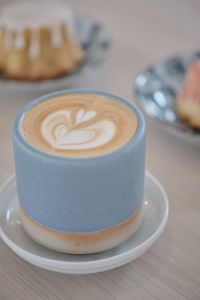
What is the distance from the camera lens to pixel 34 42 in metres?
0.69

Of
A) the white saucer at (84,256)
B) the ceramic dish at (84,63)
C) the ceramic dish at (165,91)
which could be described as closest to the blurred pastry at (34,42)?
the ceramic dish at (84,63)

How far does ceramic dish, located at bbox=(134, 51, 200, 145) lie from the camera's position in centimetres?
57

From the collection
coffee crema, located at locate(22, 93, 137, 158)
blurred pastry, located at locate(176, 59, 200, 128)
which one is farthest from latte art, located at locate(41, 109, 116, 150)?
blurred pastry, located at locate(176, 59, 200, 128)

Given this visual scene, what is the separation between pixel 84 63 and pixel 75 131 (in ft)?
1.22

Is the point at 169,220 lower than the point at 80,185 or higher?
lower

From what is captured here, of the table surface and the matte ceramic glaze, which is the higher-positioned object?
the matte ceramic glaze

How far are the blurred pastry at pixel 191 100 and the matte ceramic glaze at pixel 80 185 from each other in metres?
0.23

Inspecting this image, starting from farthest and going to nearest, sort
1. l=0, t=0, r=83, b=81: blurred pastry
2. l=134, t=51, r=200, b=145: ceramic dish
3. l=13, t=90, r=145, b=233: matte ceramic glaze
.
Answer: l=0, t=0, r=83, b=81: blurred pastry
l=134, t=51, r=200, b=145: ceramic dish
l=13, t=90, r=145, b=233: matte ceramic glaze

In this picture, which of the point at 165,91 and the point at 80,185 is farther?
the point at 165,91

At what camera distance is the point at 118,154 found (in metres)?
0.35

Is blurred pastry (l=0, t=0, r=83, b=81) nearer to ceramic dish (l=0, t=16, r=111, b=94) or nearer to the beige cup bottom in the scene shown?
ceramic dish (l=0, t=16, r=111, b=94)

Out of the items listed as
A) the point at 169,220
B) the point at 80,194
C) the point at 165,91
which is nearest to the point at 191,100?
the point at 165,91

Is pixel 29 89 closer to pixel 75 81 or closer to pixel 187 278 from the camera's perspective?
pixel 75 81

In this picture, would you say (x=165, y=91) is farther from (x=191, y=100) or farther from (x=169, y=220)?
(x=169, y=220)
